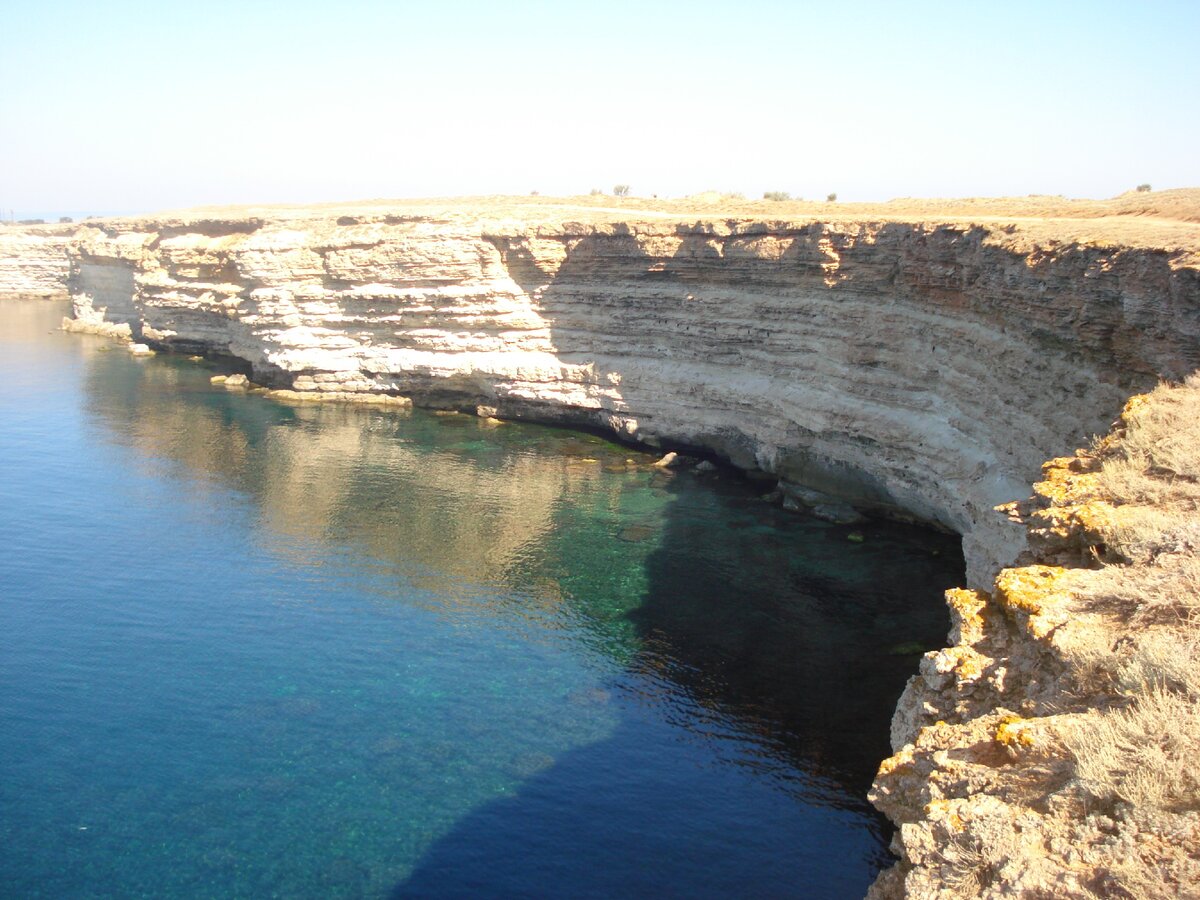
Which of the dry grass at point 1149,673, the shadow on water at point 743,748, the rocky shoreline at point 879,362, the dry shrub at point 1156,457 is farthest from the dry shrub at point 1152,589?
the shadow on water at point 743,748

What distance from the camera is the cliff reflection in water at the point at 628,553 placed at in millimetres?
18375

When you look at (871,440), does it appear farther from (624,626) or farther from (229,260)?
(229,260)

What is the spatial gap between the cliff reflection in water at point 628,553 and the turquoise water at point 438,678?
4.0 inches

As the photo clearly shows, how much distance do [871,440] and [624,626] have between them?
31.4 ft

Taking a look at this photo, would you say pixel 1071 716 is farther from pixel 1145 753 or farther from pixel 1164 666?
pixel 1145 753

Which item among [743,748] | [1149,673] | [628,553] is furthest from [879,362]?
[1149,673]

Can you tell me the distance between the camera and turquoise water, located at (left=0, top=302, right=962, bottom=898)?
45.9 feet

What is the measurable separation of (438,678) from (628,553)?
7878 millimetres

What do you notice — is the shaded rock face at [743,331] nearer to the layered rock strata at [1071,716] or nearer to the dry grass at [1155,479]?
the dry grass at [1155,479]

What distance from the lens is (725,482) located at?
31.7 meters

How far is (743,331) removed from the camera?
104ft

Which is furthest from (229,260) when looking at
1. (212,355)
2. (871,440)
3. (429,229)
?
(871,440)

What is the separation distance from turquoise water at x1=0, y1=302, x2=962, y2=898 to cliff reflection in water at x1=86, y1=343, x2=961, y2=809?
10cm

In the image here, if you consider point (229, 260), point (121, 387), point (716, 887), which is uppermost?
point (229, 260)
